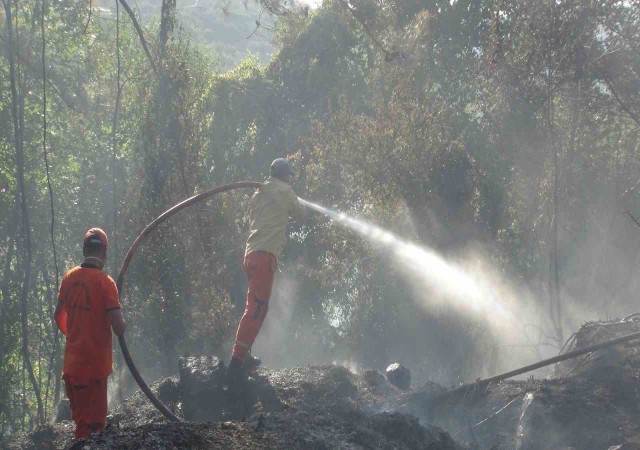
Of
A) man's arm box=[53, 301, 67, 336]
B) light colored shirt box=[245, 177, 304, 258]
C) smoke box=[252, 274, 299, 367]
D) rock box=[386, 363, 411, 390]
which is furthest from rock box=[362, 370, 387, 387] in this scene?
smoke box=[252, 274, 299, 367]

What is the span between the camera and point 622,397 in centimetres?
688

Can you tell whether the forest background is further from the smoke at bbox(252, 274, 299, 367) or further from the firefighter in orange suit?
the firefighter in orange suit

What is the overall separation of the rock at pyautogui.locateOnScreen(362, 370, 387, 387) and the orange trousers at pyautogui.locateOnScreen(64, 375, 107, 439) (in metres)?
3.06

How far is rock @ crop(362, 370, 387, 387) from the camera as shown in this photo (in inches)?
316

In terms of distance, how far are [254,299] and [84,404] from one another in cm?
172

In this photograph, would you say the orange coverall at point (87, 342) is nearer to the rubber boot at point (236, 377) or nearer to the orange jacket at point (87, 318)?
the orange jacket at point (87, 318)

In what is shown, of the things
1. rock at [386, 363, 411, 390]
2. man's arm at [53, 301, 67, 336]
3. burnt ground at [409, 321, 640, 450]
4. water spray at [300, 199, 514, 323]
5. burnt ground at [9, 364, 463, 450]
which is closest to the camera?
burnt ground at [9, 364, 463, 450]

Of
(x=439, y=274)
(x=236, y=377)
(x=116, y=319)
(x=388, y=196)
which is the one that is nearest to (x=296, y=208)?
(x=236, y=377)

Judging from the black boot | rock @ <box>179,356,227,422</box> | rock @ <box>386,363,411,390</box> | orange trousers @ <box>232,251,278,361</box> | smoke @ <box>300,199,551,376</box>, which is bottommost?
rock @ <box>179,356,227,422</box>

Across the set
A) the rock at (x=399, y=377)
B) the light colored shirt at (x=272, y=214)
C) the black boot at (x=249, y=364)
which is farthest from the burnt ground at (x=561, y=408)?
the light colored shirt at (x=272, y=214)

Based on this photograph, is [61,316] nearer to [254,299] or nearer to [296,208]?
[254,299]

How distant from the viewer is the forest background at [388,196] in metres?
10.8

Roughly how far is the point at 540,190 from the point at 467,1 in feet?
18.4

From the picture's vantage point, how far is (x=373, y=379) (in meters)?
8.09
